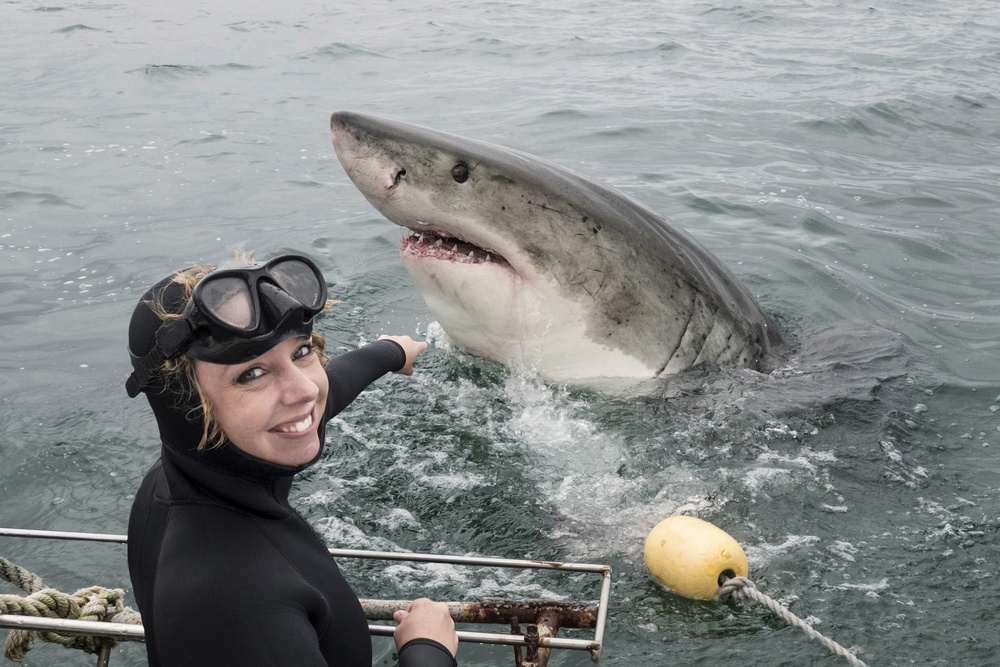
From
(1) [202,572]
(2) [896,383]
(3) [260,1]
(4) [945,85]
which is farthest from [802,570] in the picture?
(3) [260,1]

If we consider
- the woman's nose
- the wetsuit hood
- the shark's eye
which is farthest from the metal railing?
the shark's eye

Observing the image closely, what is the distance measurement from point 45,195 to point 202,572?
22.8 ft

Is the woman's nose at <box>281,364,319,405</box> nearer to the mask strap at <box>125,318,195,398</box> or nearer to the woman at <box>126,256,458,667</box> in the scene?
the woman at <box>126,256,458,667</box>

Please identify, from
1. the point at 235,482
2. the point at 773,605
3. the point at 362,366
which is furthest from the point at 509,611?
the point at 235,482

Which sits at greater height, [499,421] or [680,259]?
[680,259]

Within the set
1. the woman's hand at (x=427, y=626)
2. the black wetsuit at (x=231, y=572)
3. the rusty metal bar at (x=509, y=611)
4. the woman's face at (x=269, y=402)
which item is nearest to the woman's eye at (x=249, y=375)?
the woman's face at (x=269, y=402)

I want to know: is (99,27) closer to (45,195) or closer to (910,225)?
(45,195)

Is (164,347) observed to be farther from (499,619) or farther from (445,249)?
(445,249)

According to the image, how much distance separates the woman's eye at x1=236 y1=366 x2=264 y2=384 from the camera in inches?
76.0

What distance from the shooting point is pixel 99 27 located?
15.6m

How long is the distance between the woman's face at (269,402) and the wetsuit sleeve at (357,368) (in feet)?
1.99

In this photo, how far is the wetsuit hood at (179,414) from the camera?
1900 millimetres

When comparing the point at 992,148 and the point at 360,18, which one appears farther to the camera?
the point at 360,18

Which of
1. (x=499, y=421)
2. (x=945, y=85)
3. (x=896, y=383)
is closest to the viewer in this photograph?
(x=499, y=421)
